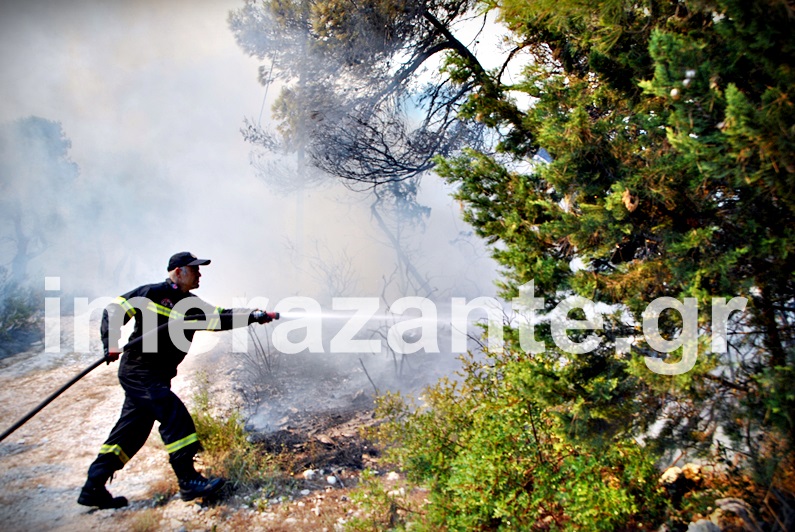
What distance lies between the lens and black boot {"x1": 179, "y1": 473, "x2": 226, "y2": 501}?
390 cm

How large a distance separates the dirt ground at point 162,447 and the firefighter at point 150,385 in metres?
0.24

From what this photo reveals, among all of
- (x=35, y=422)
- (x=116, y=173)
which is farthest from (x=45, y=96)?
(x=35, y=422)

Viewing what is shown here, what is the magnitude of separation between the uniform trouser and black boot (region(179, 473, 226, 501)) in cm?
8

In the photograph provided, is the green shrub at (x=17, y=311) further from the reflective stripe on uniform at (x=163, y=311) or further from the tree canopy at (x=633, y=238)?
the tree canopy at (x=633, y=238)

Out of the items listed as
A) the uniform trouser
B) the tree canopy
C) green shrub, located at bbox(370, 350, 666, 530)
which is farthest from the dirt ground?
the tree canopy

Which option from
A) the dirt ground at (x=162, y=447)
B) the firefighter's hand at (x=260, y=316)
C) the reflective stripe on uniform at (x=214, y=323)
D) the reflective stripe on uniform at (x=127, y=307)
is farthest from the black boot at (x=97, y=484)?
the firefighter's hand at (x=260, y=316)

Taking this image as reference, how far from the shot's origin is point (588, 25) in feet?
10.4

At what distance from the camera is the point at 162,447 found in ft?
16.4

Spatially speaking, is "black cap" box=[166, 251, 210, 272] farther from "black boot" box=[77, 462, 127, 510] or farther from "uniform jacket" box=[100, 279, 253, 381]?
"black boot" box=[77, 462, 127, 510]

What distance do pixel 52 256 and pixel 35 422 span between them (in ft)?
19.8

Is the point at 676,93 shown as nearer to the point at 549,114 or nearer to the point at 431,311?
the point at 549,114

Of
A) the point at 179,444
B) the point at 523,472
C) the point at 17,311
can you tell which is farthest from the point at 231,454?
the point at 17,311

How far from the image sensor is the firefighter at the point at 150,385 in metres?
3.80

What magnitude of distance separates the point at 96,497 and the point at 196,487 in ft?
2.68
